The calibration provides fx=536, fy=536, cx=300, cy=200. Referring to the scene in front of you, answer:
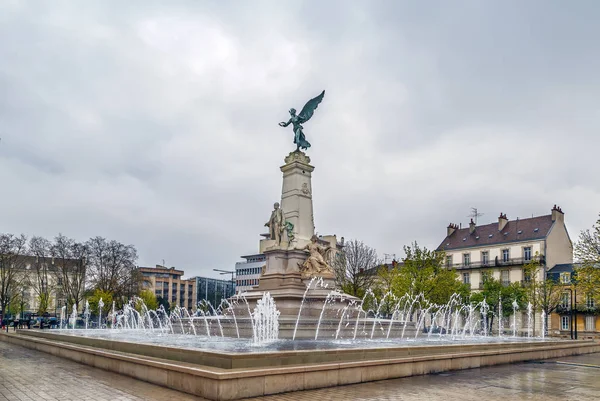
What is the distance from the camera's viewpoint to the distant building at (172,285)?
137375 millimetres

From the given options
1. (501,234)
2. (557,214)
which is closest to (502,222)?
(501,234)

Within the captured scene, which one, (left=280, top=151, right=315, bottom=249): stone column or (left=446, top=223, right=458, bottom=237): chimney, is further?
(left=446, top=223, right=458, bottom=237): chimney

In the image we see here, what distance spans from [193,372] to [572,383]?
26.6 feet

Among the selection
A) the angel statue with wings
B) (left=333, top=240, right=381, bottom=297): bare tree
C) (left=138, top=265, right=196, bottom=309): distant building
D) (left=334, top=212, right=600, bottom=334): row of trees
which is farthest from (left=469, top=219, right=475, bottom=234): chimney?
(left=138, top=265, right=196, bottom=309): distant building

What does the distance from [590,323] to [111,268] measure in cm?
4959

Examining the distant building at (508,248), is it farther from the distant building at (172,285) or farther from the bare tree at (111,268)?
the distant building at (172,285)

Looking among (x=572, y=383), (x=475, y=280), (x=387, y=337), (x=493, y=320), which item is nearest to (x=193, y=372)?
(x=572, y=383)

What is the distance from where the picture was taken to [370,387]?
10.2m

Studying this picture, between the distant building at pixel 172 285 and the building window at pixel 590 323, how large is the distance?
102639 mm

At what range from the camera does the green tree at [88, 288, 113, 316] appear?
53125 millimetres

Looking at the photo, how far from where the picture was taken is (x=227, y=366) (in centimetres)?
914

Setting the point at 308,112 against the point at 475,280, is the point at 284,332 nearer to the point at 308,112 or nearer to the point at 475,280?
the point at 308,112

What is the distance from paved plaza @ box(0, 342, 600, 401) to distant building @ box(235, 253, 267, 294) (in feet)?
306

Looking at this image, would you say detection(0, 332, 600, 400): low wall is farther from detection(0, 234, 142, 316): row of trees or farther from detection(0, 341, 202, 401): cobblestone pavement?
detection(0, 234, 142, 316): row of trees
